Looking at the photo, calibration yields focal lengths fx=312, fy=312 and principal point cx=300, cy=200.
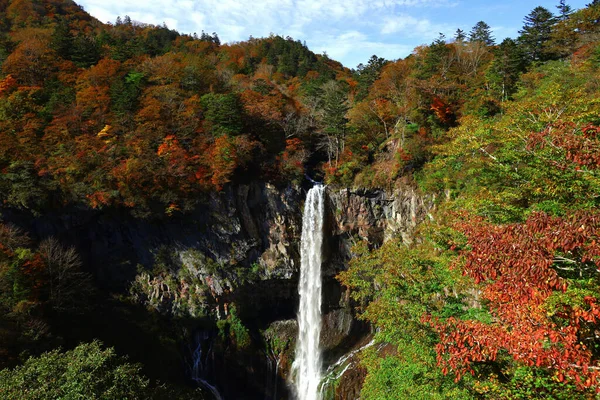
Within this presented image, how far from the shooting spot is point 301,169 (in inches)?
988

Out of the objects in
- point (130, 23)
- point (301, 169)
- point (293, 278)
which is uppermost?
point (130, 23)

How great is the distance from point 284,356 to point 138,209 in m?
14.4

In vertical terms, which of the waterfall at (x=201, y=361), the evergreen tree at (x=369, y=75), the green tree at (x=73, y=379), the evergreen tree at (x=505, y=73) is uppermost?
the evergreen tree at (x=369, y=75)

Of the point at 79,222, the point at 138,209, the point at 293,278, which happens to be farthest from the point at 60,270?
the point at 293,278

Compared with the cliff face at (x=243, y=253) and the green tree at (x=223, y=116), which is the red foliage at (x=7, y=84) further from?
the green tree at (x=223, y=116)

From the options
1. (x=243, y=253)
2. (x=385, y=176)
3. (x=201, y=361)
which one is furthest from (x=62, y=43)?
(x=385, y=176)

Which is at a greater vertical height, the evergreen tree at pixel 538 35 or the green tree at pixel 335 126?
the evergreen tree at pixel 538 35

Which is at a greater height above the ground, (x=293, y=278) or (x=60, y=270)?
(x=60, y=270)

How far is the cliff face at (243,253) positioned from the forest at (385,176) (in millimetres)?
943

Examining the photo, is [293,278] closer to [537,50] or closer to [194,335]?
[194,335]

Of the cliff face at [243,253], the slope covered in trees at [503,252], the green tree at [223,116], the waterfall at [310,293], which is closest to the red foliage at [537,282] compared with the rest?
the slope covered in trees at [503,252]

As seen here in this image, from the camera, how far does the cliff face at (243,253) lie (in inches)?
811

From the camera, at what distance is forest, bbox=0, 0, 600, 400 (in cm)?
495

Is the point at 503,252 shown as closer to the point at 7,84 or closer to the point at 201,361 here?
the point at 201,361
